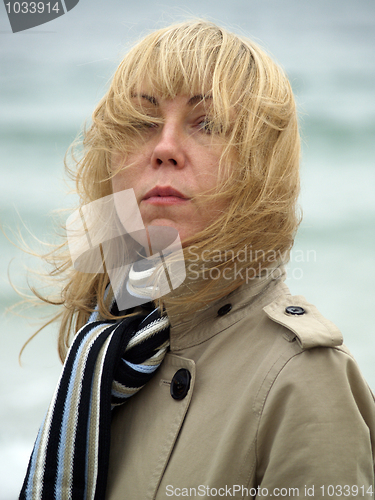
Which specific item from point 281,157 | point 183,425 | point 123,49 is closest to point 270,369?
point 183,425

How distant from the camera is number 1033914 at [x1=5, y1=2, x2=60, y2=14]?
2477 millimetres

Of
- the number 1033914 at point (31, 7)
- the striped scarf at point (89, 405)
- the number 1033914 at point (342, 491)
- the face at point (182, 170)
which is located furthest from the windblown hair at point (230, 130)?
the number 1033914 at point (31, 7)

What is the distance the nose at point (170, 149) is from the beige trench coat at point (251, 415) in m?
0.36

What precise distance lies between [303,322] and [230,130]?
500 mm

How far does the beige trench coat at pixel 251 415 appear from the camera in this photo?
861 millimetres

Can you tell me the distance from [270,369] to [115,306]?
593 mm

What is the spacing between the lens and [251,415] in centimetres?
94

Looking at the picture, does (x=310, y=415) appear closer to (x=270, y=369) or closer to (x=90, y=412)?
(x=270, y=369)

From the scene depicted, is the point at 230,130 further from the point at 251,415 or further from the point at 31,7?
the point at 31,7

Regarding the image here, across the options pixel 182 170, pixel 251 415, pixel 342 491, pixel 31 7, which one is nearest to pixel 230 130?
pixel 182 170

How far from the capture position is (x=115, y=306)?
55.0 inches

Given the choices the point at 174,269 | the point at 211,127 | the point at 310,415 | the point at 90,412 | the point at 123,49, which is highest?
the point at 123,49

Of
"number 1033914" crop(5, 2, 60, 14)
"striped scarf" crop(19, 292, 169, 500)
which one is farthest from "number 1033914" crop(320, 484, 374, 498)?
"number 1033914" crop(5, 2, 60, 14)

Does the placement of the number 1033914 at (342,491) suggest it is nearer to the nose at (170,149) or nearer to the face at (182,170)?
the face at (182,170)
